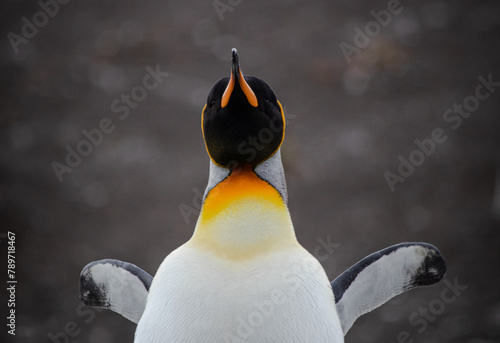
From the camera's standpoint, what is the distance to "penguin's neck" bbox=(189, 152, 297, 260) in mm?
894

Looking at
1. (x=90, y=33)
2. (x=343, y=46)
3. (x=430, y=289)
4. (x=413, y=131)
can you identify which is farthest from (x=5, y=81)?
(x=430, y=289)

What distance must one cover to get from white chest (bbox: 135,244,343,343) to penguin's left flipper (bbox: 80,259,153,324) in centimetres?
27

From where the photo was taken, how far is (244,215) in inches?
36.0

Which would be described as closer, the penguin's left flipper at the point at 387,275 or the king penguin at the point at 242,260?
the king penguin at the point at 242,260

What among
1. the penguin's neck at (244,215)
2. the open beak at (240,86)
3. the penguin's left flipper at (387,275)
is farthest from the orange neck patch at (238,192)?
the penguin's left flipper at (387,275)

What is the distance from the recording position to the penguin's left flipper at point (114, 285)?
1184mm

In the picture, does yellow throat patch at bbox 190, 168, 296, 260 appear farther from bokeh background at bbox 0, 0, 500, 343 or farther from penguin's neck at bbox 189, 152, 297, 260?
bokeh background at bbox 0, 0, 500, 343

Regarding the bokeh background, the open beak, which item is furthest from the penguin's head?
the bokeh background

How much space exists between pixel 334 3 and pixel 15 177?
2908 mm

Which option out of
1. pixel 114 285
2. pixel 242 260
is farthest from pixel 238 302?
pixel 114 285

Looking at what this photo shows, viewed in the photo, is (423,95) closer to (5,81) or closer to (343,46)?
(343,46)

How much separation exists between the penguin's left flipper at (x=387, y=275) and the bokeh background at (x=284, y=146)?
5.06ft

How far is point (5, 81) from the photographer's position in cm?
358

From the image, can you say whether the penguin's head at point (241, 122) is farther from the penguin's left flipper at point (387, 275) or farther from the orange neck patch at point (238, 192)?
the penguin's left flipper at point (387, 275)
